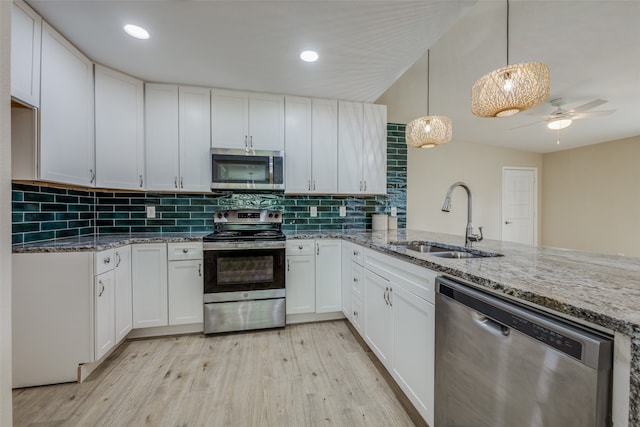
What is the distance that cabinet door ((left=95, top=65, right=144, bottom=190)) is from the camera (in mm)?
2336

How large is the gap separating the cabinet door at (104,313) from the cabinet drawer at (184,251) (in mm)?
449

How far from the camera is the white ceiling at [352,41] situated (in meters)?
1.69

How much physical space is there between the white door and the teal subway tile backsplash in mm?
3014

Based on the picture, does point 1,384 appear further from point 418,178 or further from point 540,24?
point 418,178

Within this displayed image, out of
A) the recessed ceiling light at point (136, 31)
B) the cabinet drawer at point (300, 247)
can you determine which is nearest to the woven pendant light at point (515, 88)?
the cabinet drawer at point (300, 247)

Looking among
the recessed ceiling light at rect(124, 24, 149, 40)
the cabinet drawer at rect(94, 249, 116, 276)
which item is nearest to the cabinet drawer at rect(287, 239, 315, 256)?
the cabinet drawer at rect(94, 249, 116, 276)

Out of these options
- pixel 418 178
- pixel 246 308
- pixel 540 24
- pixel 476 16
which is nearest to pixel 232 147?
pixel 246 308

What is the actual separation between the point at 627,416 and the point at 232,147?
297 centimetres

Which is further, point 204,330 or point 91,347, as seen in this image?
point 204,330

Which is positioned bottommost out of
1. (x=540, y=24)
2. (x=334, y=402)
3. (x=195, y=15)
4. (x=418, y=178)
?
(x=334, y=402)

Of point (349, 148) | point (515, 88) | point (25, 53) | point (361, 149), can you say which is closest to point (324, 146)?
point (349, 148)

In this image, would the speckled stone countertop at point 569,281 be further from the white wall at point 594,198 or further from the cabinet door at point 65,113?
the white wall at point 594,198

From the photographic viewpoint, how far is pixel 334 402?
64.2 inches

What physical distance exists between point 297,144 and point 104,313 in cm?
226
